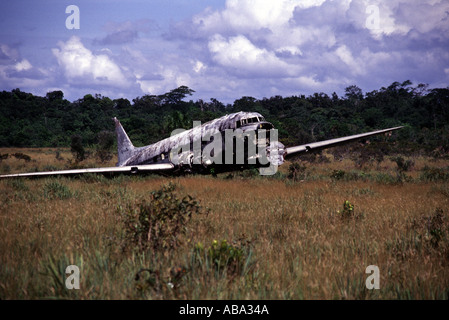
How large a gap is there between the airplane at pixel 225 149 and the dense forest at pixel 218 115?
25.2m

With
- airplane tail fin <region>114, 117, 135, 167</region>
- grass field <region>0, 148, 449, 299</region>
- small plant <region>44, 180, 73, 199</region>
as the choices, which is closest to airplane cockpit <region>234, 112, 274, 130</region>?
grass field <region>0, 148, 449, 299</region>

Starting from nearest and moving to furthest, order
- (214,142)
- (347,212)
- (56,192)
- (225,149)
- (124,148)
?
(347,212)
(56,192)
(225,149)
(214,142)
(124,148)

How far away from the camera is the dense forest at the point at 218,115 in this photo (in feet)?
172

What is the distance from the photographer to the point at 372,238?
5.91 m

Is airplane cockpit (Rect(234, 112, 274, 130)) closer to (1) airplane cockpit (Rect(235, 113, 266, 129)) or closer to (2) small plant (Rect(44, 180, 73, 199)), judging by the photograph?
(1) airplane cockpit (Rect(235, 113, 266, 129))

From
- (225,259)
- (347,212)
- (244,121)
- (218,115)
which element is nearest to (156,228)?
(225,259)

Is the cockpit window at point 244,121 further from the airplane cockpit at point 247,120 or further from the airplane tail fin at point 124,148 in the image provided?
the airplane tail fin at point 124,148

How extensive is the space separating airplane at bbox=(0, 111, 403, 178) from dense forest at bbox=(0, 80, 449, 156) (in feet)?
82.7

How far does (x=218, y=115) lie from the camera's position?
58.0m

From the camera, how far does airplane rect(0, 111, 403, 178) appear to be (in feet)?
45.7

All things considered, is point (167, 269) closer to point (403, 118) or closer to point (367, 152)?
point (367, 152)

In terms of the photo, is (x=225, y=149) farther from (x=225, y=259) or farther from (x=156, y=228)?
(x=225, y=259)

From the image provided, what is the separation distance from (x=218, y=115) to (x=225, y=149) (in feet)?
143

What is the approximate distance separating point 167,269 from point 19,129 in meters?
76.4
